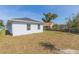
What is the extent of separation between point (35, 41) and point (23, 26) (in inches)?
12.8

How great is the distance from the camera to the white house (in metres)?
5.47

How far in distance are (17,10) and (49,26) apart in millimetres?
→ 600

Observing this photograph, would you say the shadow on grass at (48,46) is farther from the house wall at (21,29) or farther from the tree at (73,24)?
the tree at (73,24)

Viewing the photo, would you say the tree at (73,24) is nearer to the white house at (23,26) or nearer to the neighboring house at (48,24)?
the neighboring house at (48,24)

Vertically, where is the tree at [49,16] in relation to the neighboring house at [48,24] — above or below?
above

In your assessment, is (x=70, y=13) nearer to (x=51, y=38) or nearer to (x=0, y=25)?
(x=51, y=38)

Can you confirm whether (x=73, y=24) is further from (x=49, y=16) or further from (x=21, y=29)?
(x=21, y=29)

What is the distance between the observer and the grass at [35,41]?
5.48m

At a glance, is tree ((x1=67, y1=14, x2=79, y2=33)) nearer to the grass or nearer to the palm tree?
the grass

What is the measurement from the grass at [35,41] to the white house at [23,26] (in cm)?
7

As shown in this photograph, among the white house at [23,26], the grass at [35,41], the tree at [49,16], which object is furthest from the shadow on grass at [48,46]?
the tree at [49,16]

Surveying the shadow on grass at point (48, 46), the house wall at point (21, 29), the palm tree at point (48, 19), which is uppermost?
the palm tree at point (48, 19)

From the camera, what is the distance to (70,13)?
5461mm
